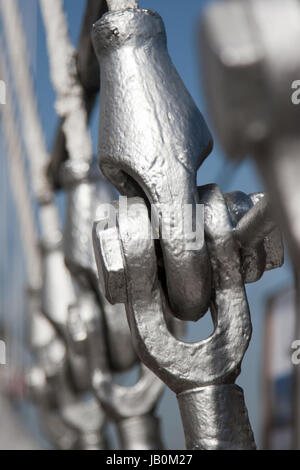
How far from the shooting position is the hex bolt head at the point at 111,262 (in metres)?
0.25

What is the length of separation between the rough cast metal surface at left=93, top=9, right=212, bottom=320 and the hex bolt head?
16 millimetres

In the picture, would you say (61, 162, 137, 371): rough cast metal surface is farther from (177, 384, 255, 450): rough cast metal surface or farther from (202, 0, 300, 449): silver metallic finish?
(202, 0, 300, 449): silver metallic finish

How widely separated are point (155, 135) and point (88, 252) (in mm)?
236

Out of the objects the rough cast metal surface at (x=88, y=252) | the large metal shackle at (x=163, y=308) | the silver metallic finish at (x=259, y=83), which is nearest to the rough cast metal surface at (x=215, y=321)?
the large metal shackle at (x=163, y=308)

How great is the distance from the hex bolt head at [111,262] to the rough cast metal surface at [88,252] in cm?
22

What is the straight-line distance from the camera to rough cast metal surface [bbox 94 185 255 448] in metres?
0.25

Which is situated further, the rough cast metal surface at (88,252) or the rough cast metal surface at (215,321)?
the rough cast metal surface at (88,252)

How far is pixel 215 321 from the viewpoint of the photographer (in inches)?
10.0

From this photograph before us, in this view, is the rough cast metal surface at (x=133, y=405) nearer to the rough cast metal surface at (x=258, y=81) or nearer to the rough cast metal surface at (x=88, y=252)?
the rough cast metal surface at (x=88, y=252)

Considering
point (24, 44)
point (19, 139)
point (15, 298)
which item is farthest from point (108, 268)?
point (15, 298)

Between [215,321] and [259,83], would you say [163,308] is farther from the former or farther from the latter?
[259,83]

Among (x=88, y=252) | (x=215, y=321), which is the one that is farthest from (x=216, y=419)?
(x=88, y=252)

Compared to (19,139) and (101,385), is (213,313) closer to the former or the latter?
(101,385)

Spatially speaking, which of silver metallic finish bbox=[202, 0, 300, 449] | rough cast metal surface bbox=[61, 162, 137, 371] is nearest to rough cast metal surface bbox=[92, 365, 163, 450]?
rough cast metal surface bbox=[61, 162, 137, 371]
